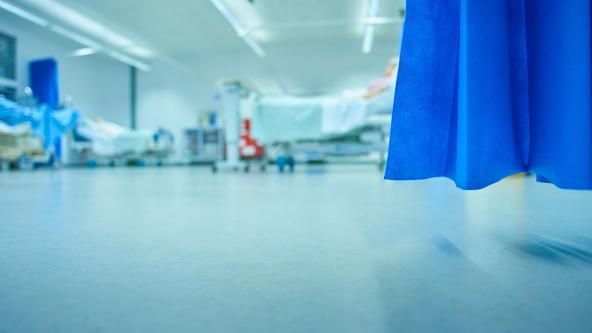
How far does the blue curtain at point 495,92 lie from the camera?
21.1 inches

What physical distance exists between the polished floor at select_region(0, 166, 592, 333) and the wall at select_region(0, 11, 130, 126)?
21.8 ft

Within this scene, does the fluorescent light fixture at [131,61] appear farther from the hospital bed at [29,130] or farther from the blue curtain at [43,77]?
the hospital bed at [29,130]

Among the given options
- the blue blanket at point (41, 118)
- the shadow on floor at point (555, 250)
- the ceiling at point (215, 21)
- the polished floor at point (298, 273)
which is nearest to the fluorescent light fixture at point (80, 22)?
the ceiling at point (215, 21)

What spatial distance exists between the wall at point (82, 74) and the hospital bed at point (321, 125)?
4.85m

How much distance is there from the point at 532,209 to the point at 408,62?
71 centimetres

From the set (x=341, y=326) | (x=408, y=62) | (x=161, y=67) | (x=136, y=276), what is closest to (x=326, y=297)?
(x=341, y=326)

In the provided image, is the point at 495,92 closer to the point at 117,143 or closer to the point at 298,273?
the point at 298,273

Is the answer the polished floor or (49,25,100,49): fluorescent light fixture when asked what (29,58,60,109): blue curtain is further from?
the polished floor

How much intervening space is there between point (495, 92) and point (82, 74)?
9495mm

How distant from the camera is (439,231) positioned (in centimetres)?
73

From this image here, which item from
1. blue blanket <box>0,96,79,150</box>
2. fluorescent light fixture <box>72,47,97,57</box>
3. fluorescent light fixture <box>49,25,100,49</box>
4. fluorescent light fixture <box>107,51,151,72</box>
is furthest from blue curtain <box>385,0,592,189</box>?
fluorescent light fixture <box>72,47,97,57</box>

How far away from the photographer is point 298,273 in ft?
1.49

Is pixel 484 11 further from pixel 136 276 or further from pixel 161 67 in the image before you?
pixel 161 67

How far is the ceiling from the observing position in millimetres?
5410
